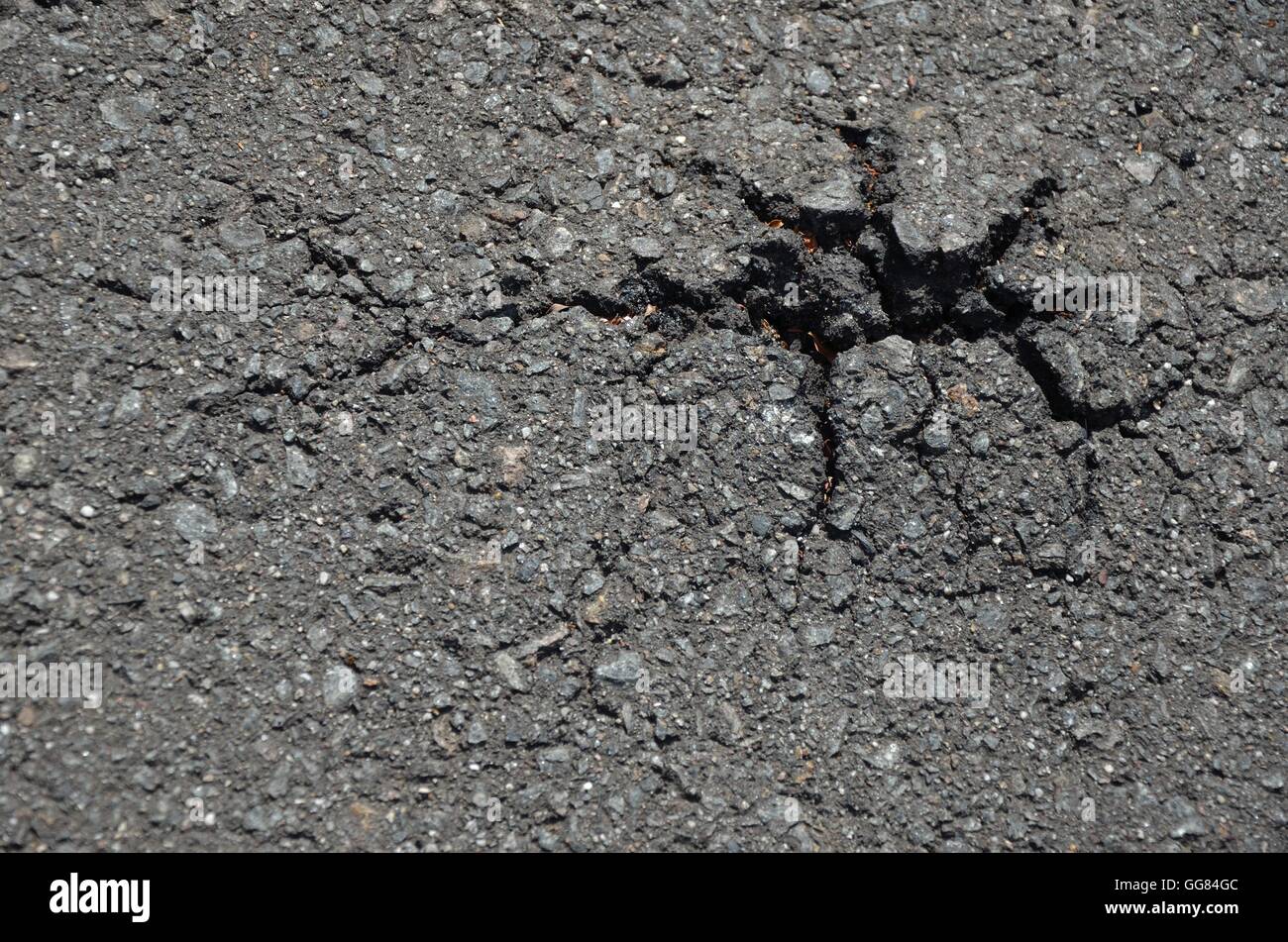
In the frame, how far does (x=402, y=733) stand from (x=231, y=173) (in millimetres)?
1486

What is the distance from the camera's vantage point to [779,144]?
2.66 m

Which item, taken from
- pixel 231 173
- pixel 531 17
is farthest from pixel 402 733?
pixel 531 17

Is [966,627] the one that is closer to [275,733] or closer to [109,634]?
[275,733]
